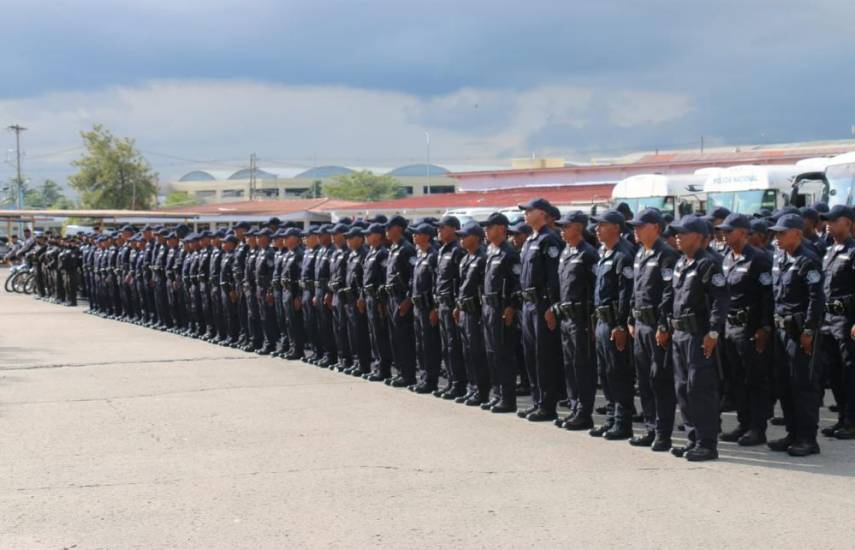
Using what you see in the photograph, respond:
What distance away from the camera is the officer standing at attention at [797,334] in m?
7.70

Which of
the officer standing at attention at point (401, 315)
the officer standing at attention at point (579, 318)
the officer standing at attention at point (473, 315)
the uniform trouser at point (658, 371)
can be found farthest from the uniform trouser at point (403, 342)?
→ the uniform trouser at point (658, 371)

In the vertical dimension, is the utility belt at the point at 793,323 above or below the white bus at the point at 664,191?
below

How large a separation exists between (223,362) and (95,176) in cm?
6193

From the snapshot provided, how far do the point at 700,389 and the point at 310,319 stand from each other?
7.39 meters

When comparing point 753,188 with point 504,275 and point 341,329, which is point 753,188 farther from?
point 504,275

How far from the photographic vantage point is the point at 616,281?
8.41m

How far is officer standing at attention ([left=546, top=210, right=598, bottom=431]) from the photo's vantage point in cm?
881

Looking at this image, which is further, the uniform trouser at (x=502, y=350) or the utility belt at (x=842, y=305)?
the uniform trouser at (x=502, y=350)

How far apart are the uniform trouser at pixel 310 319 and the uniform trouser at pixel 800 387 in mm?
7240

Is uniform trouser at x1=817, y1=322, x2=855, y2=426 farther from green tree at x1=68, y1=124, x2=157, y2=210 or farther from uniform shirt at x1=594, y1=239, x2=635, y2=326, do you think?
green tree at x1=68, y1=124, x2=157, y2=210

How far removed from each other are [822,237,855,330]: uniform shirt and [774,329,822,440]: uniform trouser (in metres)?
0.73

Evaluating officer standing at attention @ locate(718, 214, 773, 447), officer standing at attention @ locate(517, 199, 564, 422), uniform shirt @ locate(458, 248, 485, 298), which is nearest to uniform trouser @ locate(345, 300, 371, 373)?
uniform shirt @ locate(458, 248, 485, 298)

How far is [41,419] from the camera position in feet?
31.2

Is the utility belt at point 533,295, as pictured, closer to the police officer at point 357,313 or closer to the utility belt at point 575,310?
the utility belt at point 575,310
